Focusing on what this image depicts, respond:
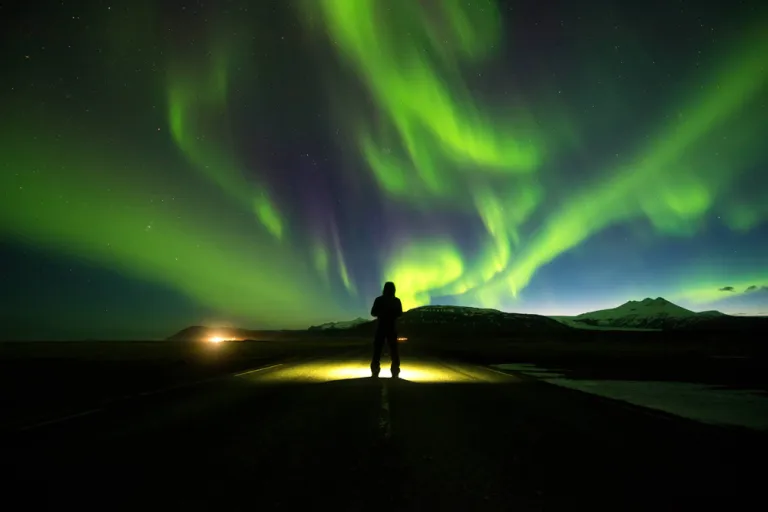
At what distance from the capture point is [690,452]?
678cm

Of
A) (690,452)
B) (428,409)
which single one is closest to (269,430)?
(428,409)

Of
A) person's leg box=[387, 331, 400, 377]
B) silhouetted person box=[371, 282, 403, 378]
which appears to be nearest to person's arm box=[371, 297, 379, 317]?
silhouetted person box=[371, 282, 403, 378]

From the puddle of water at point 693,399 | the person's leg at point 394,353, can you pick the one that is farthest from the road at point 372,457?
the person's leg at point 394,353

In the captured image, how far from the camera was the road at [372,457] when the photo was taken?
476 cm

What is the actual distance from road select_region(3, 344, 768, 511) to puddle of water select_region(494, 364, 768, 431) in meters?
0.96

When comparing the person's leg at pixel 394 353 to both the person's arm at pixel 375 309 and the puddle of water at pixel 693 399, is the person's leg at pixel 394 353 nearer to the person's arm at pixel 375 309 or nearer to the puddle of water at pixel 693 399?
the person's arm at pixel 375 309

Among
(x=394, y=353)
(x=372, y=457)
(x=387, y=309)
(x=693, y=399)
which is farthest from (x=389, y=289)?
(x=372, y=457)

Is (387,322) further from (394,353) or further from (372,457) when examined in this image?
(372,457)

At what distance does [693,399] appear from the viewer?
12.7m

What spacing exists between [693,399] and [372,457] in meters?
9.31

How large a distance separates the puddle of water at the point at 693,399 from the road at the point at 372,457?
960mm

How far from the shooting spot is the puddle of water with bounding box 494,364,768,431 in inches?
387

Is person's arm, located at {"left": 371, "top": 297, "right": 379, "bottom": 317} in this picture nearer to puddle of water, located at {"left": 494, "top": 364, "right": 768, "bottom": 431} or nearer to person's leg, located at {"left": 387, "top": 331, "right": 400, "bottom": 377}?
person's leg, located at {"left": 387, "top": 331, "right": 400, "bottom": 377}

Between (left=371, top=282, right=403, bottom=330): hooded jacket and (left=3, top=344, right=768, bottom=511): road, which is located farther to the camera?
(left=371, top=282, right=403, bottom=330): hooded jacket
